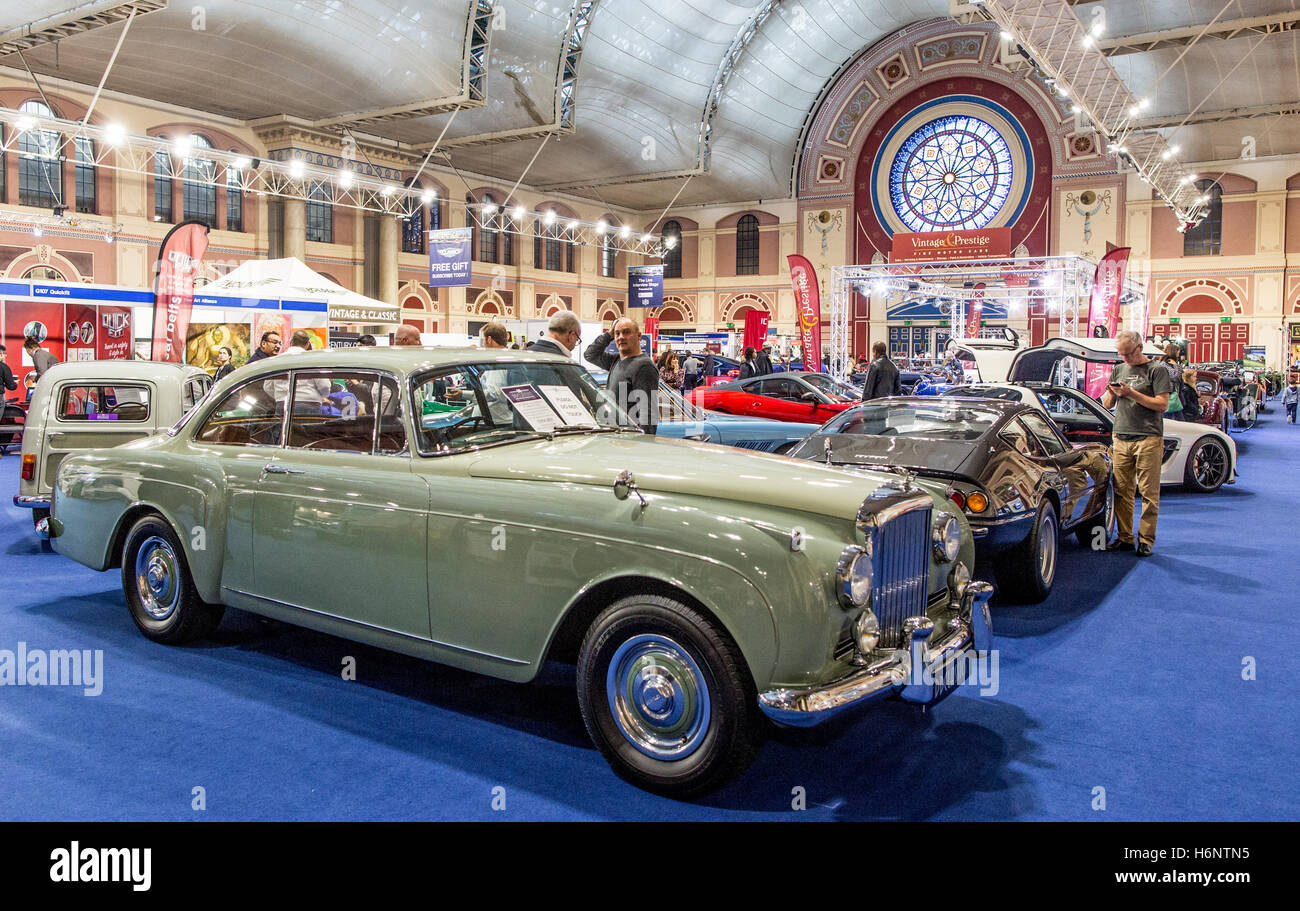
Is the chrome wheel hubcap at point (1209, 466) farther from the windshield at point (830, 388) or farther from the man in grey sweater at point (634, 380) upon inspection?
the man in grey sweater at point (634, 380)

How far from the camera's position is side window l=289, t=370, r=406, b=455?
4.31m

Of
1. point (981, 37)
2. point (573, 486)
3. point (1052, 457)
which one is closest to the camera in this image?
point (573, 486)

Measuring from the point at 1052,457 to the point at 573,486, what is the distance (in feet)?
15.0

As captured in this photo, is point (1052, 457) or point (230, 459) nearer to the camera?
point (230, 459)

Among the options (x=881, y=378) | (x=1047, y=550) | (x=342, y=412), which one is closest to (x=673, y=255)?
(x=881, y=378)

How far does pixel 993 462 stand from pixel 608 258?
3544 cm

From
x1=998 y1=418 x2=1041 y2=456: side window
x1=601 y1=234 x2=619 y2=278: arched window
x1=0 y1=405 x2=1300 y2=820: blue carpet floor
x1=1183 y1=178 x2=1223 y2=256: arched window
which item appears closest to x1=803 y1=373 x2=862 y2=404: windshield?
x1=998 y1=418 x2=1041 y2=456: side window

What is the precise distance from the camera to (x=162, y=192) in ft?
81.6

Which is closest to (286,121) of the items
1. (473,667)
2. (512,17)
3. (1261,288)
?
(512,17)

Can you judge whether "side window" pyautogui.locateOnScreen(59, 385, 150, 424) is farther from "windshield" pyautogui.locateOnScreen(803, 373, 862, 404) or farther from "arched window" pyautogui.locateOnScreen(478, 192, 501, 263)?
"arched window" pyautogui.locateOnScreen(478, 192, 501, 263)

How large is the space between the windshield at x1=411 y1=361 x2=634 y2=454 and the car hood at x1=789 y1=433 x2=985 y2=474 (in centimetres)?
234

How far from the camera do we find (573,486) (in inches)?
145
